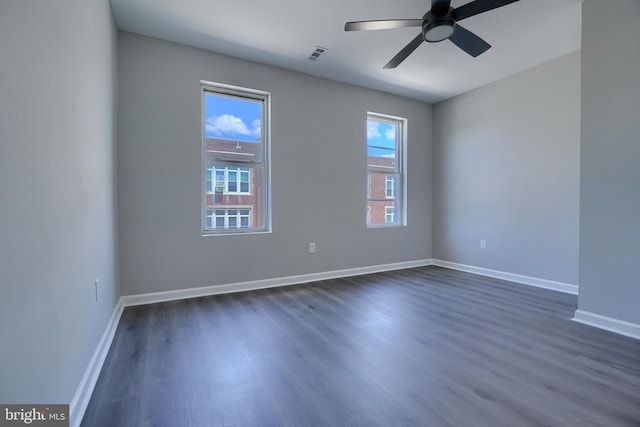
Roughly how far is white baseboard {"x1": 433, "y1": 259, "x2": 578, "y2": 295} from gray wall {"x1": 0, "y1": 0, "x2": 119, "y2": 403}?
175 inches

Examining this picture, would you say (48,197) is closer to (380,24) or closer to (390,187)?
(380,24)

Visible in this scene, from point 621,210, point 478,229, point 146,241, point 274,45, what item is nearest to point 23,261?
point 146,241

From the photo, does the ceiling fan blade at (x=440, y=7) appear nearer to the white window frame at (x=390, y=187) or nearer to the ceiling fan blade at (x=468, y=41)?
the ceiling fan blade at (x=468, y=41)

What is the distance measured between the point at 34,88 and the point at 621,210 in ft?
11.8

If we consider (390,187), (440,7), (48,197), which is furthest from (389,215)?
(48,197)

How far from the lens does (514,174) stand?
3.82 m

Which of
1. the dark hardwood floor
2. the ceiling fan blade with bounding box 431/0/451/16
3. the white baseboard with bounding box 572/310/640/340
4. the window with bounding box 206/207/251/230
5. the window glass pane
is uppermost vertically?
the ceiling fan blade with bounding box 431/0/451/16

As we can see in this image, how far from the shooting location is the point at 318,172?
388 cm

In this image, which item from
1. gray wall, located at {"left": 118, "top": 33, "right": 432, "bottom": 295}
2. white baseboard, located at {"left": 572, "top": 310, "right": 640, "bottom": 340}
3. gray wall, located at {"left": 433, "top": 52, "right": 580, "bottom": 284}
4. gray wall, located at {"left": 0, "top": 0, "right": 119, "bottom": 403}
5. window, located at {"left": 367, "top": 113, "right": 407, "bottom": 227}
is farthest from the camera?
window, located at {"left": 367, "top": 113, "right": 407, "bottom": 227}

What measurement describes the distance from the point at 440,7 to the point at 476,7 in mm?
234

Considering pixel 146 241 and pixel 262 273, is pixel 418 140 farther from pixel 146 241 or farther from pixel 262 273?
pixel 146 241

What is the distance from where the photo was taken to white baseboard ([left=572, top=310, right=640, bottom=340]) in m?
2.20

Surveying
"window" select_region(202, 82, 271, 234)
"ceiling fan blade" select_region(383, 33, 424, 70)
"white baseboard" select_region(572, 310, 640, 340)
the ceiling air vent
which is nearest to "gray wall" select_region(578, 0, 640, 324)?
"white baseboard" select_region(572, 310, 640, 340)

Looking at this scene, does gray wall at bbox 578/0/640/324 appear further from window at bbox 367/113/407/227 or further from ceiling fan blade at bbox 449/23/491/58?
window at bbox 367/113/407/227
